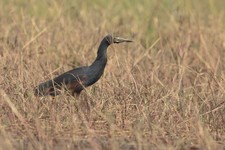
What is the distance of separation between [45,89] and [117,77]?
2.90ft

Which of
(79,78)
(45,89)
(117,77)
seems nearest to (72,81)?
(79,78)

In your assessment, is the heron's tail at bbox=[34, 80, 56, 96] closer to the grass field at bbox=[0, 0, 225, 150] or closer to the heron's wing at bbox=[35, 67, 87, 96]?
the heron's wing at bbox=[35, 67, 87, 96]

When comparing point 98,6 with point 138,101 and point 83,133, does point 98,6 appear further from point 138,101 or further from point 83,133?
point 83,133

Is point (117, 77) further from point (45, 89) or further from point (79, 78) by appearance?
point (45, 89)

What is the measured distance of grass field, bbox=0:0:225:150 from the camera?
5.83 metres

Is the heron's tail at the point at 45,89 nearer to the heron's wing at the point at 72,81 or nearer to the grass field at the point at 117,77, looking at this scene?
the heron's wing at the point at 72,81

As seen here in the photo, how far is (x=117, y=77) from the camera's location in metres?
7.66

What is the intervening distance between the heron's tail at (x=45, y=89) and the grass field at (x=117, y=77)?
11 cm

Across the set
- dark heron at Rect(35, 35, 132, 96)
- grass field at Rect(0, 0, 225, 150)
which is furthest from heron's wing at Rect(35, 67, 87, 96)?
grass field at Rect(0, 0, 225, 150)

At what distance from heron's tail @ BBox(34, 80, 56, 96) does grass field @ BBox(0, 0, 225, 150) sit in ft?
0.38

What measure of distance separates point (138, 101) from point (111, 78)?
933 millimetres

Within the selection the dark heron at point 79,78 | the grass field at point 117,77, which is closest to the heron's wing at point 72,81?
the dark heron at point 79,78

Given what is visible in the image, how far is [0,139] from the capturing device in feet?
17.1

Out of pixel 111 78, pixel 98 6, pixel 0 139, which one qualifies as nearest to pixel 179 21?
pixel 98 6
